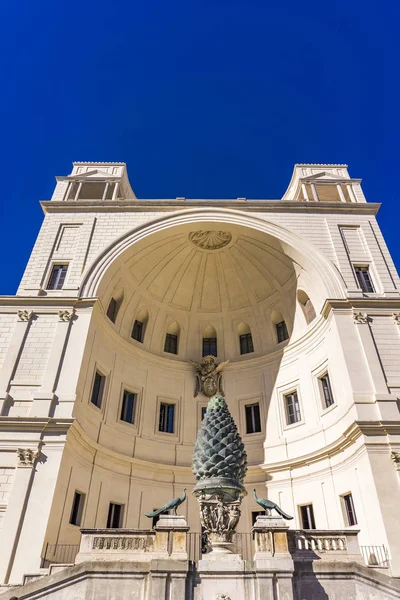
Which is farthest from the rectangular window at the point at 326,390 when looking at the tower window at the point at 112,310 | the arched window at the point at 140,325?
the tower window at the point at 112,310

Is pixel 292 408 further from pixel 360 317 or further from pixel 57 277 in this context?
pixel 57 277

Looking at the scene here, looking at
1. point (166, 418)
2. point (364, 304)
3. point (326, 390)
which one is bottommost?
point (166, 418)

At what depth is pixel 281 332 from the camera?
2583cm

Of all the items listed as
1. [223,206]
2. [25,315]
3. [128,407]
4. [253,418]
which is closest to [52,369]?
[25,315]

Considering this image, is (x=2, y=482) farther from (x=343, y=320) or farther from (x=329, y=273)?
(x=329, y=273)

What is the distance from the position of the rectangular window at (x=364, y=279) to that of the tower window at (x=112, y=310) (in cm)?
1410

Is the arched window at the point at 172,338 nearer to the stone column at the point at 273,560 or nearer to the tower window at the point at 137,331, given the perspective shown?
the tower window at the point at 137,331

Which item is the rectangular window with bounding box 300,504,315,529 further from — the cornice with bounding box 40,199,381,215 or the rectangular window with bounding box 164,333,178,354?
the cornice with bounding box 40,199,381,215

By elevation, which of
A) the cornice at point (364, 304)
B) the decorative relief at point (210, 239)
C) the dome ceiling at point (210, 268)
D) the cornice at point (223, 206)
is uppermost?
the cornice at point (223, 206)

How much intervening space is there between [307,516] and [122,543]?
1168 centimetres

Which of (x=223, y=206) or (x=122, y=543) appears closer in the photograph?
(x=122, y=543)

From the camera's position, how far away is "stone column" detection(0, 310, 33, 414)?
1809 centimetres

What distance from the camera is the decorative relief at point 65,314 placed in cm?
2042

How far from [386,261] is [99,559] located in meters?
20.3
